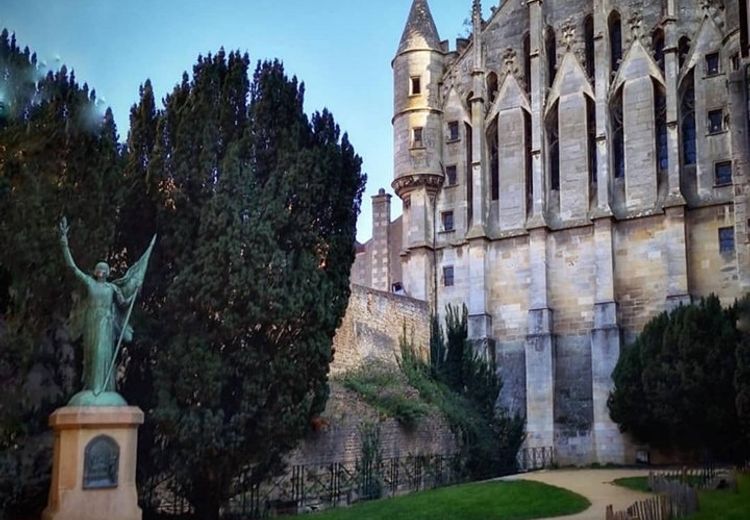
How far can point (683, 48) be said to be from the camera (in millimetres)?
34250

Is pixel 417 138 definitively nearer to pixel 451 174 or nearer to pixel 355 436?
pixel 451 174

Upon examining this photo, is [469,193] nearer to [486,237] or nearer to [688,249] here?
[486,237]

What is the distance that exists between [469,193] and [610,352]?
939 centimetres

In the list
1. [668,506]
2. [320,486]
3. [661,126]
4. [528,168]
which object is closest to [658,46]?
[661,126]

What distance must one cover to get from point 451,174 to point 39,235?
84.3ft

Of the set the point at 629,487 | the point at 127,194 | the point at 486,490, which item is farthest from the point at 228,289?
the point at 629,487

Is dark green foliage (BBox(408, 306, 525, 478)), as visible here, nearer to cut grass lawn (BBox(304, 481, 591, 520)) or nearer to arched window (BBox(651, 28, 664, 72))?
cut grass lawn (BBox(304, 481, 591, 520))

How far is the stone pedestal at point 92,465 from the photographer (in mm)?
13047

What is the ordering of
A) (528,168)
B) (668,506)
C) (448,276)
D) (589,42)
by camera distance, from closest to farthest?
(668,506), (589,42), (528,168), (448,276)

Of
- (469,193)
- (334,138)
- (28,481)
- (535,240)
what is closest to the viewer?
(28,481)

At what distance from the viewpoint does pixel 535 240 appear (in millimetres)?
35250

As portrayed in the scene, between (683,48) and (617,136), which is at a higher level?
(683,48)

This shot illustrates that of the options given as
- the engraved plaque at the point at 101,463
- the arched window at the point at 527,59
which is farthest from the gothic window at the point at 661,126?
the engraved plaque at the point at 101,463

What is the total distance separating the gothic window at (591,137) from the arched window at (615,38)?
177 cm
